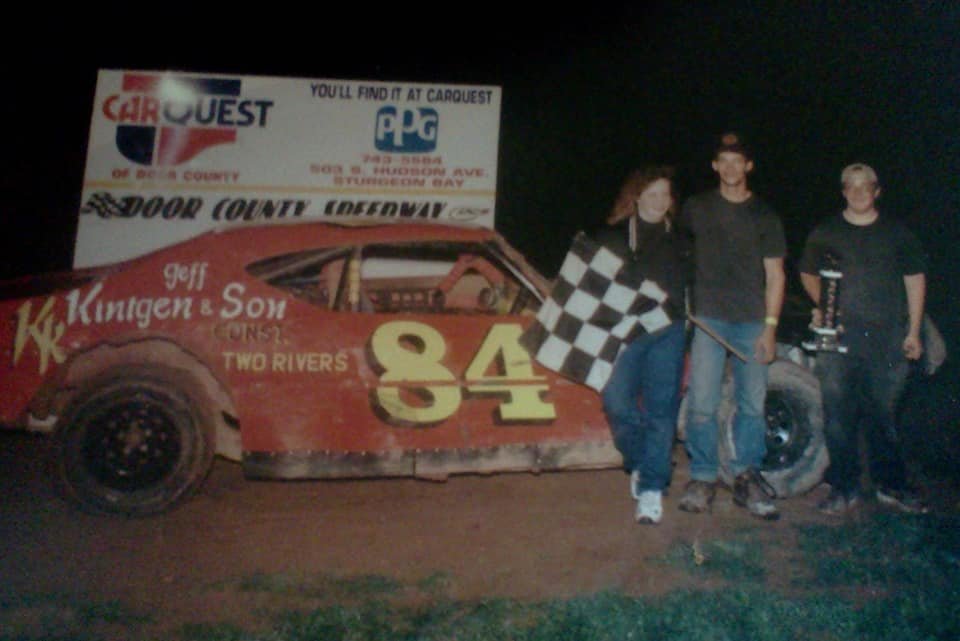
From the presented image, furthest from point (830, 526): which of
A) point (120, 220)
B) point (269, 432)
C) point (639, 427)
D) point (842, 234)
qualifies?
point (120, 220)

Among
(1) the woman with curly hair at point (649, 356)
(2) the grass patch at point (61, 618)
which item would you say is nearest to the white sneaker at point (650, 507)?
(1) the woman with curly hair at point (649, 356)

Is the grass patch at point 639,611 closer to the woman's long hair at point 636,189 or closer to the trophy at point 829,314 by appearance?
the trophy at point 829,314

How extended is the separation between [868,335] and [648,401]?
1.32 m

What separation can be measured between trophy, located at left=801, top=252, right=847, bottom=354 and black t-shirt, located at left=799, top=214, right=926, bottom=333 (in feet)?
0.09

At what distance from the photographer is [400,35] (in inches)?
530

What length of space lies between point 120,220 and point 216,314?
5.40m

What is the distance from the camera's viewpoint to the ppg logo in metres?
8.41

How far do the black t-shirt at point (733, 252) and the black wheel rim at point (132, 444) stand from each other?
2799 mm

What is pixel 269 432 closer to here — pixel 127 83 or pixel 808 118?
pixel 127 83

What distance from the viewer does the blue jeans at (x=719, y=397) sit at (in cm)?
393

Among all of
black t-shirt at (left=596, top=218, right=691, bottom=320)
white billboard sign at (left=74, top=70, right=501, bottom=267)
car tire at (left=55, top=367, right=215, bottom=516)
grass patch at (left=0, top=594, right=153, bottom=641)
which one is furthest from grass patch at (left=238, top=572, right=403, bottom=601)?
white billboard sign at (left=74, top=70, right=501, bottom=267)

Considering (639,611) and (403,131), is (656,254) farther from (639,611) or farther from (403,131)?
(403,131)

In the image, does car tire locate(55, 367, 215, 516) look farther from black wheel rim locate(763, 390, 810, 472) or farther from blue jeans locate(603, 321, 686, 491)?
black wheel rim locate(763, 390, 810, 472)

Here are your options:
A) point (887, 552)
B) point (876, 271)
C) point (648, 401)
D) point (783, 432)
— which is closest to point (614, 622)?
point (648, 401)
